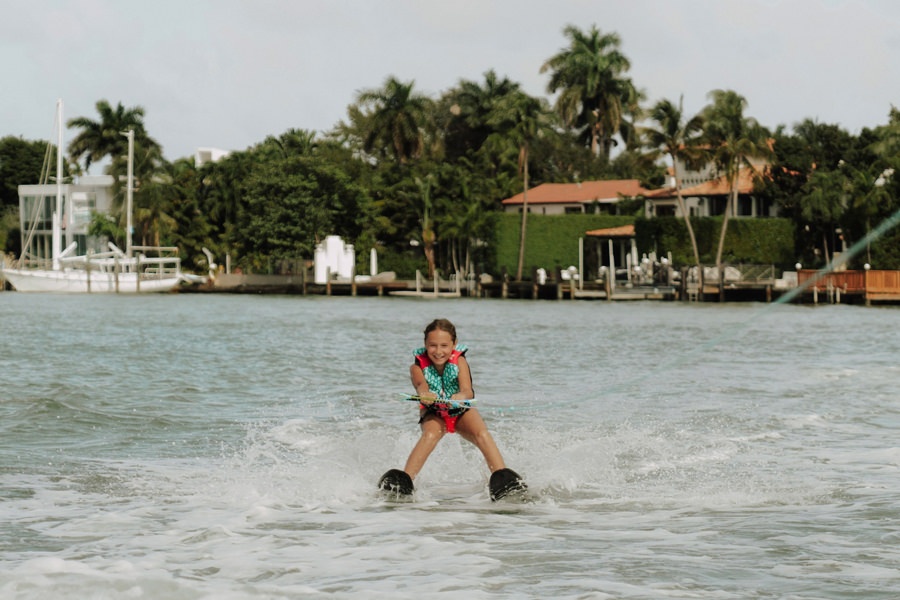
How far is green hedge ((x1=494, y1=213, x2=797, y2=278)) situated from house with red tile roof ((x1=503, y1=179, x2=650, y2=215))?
4.01 m

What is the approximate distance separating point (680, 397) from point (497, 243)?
181ft

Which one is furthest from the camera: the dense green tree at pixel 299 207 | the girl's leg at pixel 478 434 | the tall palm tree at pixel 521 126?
the dense green tree at pixel 299 207

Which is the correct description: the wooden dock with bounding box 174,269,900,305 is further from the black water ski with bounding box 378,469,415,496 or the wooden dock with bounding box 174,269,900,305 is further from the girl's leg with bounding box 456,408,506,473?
the black water ski with bounding box 378,469,415,496

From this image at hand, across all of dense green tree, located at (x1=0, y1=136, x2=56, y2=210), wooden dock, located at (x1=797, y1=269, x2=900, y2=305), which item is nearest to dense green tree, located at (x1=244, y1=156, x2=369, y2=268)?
wooden dock, located at (x1=797, y1=269, x2=900, y2=305)

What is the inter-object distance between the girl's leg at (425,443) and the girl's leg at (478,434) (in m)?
0.16

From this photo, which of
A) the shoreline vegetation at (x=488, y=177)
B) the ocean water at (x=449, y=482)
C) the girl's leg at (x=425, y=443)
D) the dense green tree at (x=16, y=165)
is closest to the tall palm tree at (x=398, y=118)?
the shoreline vegetation at (x=488, y=177)

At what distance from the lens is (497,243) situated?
73500mm

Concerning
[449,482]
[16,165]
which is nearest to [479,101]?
[16,165]

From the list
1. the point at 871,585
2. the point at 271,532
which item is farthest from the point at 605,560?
the point at 271,532

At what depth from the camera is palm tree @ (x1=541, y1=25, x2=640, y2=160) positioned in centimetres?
8950

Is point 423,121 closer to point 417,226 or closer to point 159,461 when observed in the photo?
point 417,226

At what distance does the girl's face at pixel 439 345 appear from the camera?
366 inches

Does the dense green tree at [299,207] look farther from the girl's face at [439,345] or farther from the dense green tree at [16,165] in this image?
the girl's face at [439,345]

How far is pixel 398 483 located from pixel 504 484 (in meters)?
0.79
